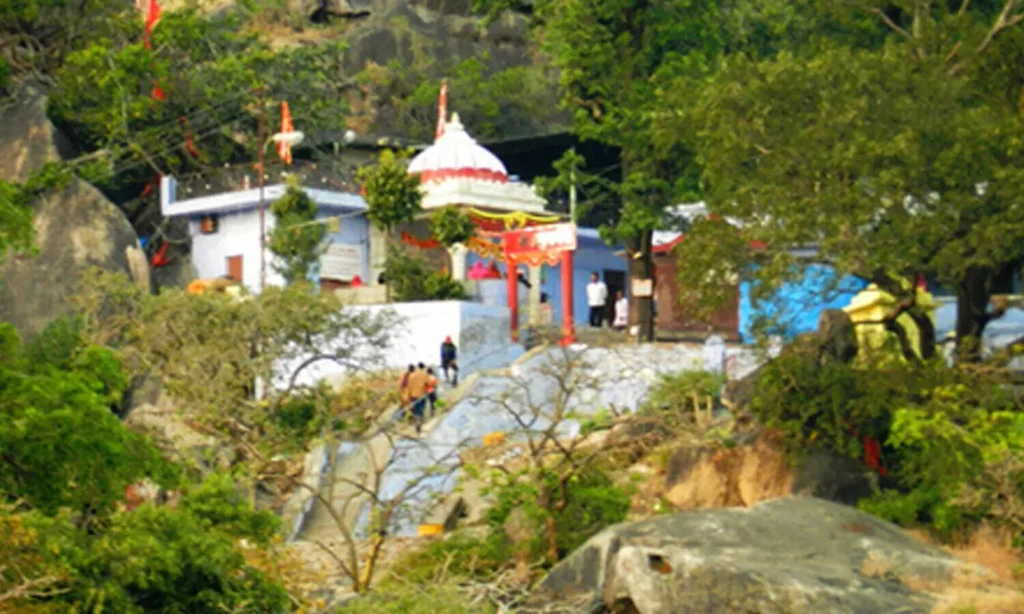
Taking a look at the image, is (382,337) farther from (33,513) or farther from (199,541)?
(33,513)

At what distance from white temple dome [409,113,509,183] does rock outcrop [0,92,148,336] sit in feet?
21.8

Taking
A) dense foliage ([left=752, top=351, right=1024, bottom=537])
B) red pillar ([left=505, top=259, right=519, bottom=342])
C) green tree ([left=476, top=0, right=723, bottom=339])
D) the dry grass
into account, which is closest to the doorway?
red pillar ([left=505, top=259, right=519, bottom=342])

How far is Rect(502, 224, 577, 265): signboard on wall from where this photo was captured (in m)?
41.3

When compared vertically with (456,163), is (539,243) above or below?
below

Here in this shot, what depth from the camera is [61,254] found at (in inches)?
1804

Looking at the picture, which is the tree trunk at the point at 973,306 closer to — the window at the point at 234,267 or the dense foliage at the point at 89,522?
the dense foliage at the point at 89,522

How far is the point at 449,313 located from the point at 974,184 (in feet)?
41.3

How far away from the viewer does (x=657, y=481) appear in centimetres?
3203

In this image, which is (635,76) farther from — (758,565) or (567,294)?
(758,565)

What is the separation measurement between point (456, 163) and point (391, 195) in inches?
93.2

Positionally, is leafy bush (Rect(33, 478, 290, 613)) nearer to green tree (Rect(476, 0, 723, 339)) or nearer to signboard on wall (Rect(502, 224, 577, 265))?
green tree (Rect(476, 0, 723, 339))

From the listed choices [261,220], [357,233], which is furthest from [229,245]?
[261,220]

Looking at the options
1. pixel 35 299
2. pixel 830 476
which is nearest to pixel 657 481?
pixel 830 476

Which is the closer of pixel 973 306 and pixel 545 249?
pixel 973 306
